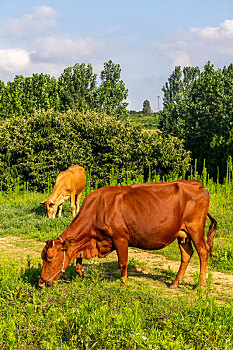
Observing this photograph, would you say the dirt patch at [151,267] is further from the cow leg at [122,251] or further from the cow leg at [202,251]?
the cow leg at [122,251]

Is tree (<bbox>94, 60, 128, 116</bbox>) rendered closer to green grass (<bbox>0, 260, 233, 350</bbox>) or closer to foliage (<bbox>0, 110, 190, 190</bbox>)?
foliage (<bbox>0, 110, 190, 190</bbox>)

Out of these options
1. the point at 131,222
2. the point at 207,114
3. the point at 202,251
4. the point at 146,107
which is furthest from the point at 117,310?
the point at 146,107

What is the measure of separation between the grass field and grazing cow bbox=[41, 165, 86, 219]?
4.33 m

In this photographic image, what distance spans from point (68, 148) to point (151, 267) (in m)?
10.5

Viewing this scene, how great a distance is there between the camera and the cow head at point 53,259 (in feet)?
18.5

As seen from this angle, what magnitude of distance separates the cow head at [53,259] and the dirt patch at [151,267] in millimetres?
1651

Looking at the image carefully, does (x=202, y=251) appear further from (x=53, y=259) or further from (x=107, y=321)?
(x=107, y=321)

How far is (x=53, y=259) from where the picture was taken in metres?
5.68

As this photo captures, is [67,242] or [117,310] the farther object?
[67,242]

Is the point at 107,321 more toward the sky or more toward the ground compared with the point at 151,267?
more toward the sky

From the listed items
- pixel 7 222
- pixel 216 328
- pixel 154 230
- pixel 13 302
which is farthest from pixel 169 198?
pixel 7 222

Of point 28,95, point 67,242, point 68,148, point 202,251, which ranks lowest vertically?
point 202,251

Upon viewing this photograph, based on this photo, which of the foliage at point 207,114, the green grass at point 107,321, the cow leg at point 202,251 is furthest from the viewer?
the foliage at point 207,114

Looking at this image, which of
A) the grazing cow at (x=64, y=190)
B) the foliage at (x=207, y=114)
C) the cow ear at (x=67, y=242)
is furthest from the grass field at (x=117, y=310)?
the foliage at (x=207, y=114)
